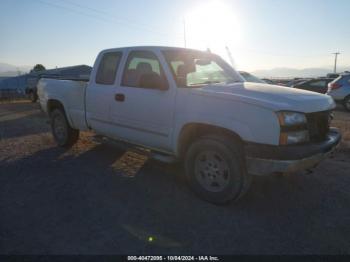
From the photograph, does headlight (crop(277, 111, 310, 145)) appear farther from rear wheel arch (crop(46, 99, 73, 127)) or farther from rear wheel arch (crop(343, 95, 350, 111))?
rear wheel arch (crop(343, 95, 350, 111))

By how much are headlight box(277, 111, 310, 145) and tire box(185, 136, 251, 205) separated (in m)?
0.54

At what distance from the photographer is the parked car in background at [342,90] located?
12500 millimetres

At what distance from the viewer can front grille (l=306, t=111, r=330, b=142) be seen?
3383mm

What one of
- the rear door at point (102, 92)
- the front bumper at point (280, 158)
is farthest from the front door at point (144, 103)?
the front bumper at point (280, 158)

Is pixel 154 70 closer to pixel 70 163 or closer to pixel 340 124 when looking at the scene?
pixel 70 163

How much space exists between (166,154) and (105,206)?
3.75 ft

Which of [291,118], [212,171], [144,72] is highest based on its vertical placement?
[144,72]

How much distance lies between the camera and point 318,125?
3533 millimetres

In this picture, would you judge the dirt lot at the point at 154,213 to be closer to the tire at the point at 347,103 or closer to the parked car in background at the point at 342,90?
the parked car in background at the point at 342,90

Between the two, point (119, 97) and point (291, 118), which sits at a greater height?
point (119, 97)

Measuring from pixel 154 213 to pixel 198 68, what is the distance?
2.27 meters

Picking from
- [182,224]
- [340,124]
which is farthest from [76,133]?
[340,124]

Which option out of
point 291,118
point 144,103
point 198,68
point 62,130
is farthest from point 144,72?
point 62,130

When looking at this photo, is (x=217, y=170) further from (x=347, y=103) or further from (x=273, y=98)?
(x=347, y=103)
